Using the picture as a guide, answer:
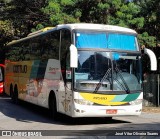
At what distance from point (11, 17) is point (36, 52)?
1577 cm

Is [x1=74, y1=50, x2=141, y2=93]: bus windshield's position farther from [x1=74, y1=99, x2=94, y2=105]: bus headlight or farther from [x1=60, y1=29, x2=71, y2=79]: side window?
[x1=60, y1=29, x2=71, y2=79]: side window

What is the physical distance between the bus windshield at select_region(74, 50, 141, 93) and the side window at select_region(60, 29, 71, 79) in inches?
23.1

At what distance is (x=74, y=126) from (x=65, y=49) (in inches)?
104

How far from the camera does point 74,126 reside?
14.4m

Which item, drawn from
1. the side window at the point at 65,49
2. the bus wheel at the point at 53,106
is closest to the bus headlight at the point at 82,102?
the side window at the point at 65,49

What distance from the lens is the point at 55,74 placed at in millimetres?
15891

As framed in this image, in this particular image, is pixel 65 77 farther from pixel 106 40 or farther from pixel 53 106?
pixel 53 106

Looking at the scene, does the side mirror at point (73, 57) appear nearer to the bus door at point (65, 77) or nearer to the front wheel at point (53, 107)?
the bus door at point (65, 77)

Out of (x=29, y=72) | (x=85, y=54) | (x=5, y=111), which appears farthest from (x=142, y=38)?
(x=85, y=54)

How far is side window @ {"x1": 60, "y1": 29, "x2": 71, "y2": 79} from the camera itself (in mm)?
14648

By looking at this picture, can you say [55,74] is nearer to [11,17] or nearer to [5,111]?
[5,111]

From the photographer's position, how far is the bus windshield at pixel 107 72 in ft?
46.2

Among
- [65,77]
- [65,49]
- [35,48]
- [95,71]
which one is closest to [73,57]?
[95,71]

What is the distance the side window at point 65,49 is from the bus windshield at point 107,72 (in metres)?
0.59
